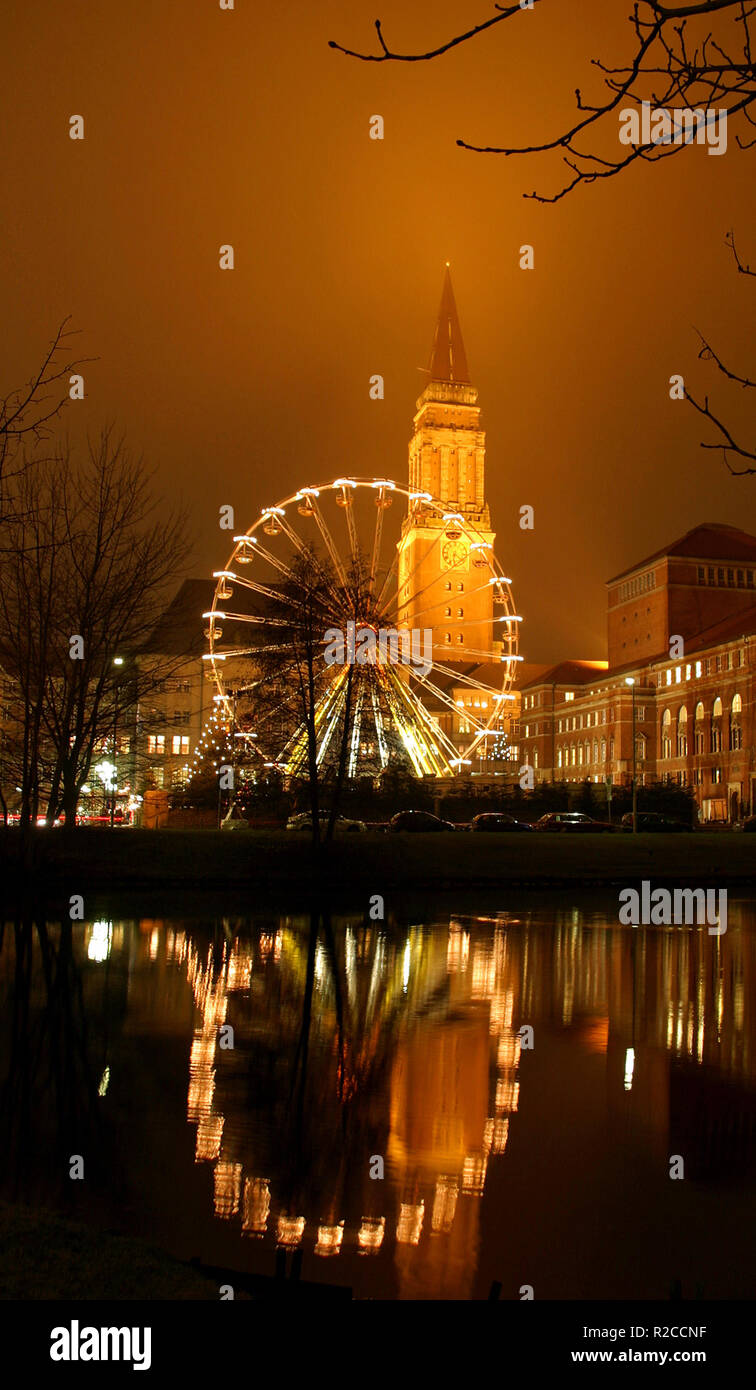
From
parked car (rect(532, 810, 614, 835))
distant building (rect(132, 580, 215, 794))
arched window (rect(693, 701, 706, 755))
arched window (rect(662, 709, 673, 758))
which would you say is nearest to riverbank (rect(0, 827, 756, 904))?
distant building (rect(132, 580, 215, 794))

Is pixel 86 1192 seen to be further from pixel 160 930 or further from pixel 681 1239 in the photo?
pixel 160 930

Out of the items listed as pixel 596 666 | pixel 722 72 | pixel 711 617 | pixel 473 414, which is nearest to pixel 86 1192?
pixel 722 72

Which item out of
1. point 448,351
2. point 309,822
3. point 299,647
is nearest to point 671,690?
point 309,822

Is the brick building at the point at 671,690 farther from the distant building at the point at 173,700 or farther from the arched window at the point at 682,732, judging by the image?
the distant building at the point at 173,700

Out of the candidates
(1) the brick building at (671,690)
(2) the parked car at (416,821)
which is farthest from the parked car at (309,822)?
(1) the brick building at (671,690)

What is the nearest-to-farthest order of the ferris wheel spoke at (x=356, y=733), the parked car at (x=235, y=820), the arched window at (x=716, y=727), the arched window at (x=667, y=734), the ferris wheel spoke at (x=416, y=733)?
the ferris wheel spoke at (x=356, y=733)
the ferris wheel spoke at (x=416, y=733)
the parked car at (x=235, y=820)
the arched window at (x=716, y=727)
the arched window at (x=667, y=734)

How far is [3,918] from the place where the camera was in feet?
79.3

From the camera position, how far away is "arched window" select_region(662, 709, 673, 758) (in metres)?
93.2

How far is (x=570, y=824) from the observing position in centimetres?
5550

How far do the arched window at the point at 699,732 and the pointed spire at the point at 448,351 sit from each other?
8235 centimetres

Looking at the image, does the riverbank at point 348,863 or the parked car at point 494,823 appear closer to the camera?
the riverbank at point 348,863

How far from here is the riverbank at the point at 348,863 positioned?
105 feet

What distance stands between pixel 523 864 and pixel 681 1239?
31678 mm

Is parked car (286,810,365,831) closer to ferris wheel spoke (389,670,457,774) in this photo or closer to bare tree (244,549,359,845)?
ferris wheel spoke (389,670,457,774)
